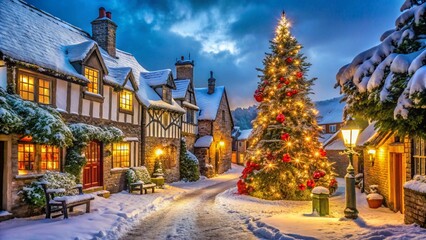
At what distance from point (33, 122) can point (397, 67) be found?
9621 millimetres

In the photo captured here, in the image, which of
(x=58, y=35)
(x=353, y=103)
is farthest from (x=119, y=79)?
(x=353, y=103)

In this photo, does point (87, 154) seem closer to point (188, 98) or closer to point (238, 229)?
point (238, 229)

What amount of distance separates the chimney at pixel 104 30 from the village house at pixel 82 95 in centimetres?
5

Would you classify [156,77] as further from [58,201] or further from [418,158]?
[418,158]

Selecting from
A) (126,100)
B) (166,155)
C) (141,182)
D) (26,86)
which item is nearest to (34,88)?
(26,86)

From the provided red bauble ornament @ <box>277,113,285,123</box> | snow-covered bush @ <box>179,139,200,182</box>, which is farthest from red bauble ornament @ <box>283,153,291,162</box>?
snow-covered bush @ <box>179,139,200,182</box>

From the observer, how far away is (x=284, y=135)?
47.4 ft

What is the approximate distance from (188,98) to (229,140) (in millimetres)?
8828

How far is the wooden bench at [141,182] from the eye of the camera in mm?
16703

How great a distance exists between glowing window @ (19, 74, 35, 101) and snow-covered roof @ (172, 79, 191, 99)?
47.1 feet

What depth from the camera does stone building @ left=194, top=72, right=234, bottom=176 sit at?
28.5 metres

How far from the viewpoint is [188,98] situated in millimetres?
27969

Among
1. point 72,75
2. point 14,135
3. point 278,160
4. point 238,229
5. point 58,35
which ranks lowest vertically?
point 238,229

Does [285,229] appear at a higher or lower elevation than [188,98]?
lower
